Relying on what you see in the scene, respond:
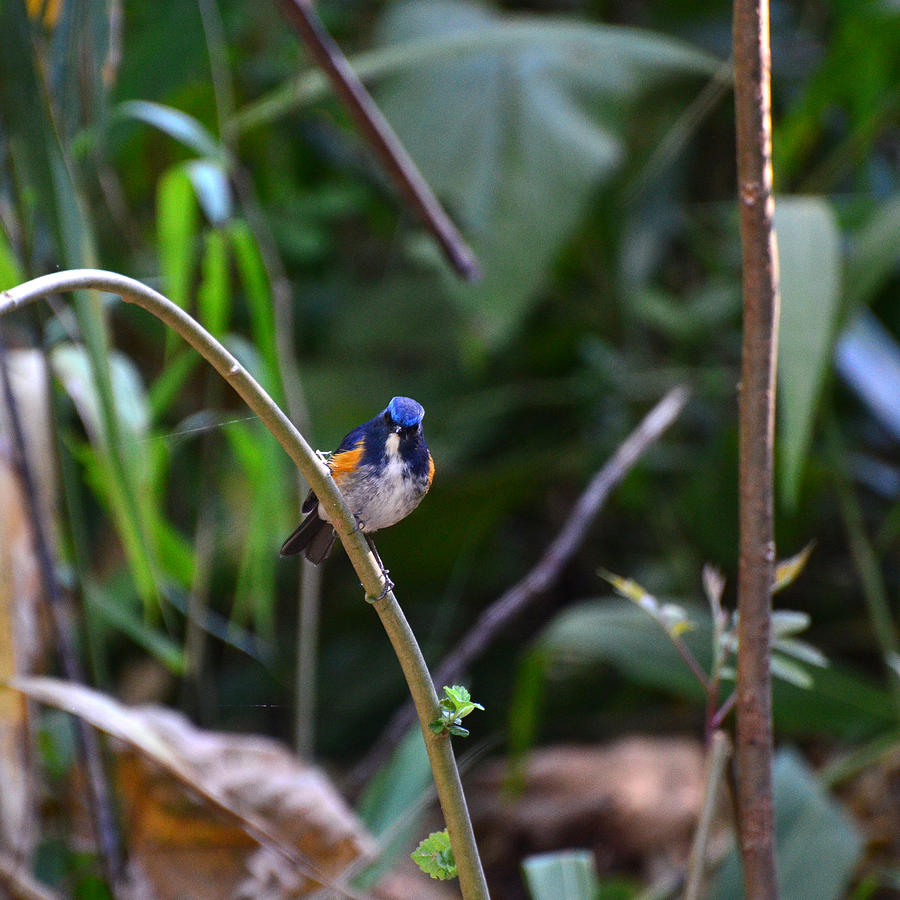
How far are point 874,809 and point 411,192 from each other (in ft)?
4.81

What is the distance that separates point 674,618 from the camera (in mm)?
895

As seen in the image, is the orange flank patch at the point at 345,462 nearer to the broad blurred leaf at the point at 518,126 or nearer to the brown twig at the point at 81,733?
the brown twig at the point at 81,733

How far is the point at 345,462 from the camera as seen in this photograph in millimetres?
565

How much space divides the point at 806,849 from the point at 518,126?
1603 millimetres

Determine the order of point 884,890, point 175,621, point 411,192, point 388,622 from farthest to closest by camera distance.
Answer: point 175,621 → point 884,890 → point 411,192 → point 388,622

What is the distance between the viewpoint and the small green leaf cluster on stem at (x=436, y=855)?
0.52 m

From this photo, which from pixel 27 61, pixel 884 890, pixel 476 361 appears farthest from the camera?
pixel 476 361

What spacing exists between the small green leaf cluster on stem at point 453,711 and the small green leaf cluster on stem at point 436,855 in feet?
0.30

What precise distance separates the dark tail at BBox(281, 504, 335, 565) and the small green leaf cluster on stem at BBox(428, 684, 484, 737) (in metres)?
0.11

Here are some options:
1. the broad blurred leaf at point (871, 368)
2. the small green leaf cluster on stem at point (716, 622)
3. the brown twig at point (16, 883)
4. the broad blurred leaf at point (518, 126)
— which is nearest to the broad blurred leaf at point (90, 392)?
the brown twig at point (16, 883)

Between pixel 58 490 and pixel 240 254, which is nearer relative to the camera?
pixel 240 254

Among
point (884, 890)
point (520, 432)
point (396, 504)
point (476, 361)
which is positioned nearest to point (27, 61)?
point (396, 504)

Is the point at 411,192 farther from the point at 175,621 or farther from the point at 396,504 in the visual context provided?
the point at 175,621

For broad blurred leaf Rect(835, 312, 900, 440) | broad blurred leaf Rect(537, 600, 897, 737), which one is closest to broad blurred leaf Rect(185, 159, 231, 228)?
broad blurred leaf Rect(537, 600, 897, 737)
